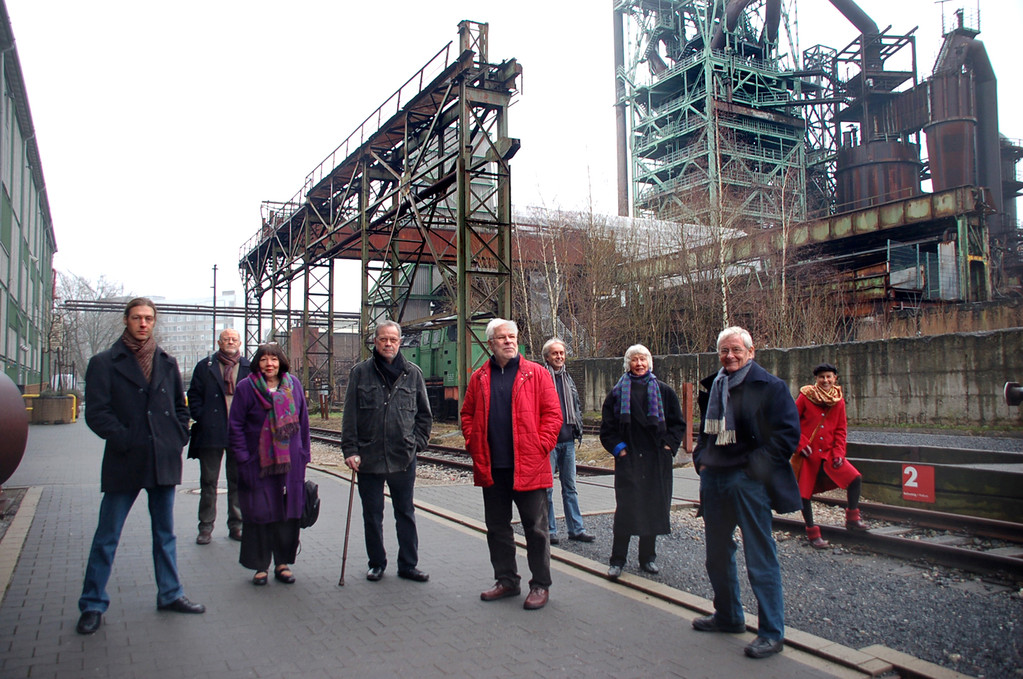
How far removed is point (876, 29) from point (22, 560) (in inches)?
2428

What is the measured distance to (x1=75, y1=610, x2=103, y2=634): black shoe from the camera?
430cm

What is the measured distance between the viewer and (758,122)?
5853 cm

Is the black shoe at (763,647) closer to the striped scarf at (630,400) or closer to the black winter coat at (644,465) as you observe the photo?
the black winter coat at (644,465)

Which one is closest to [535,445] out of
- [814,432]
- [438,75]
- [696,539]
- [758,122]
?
[696,539]

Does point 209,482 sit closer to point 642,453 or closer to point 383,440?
point 383,440

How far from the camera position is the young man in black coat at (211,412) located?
6.85 metres

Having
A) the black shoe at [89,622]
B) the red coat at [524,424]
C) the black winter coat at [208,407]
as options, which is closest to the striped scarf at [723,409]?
the red coat at [524,424]

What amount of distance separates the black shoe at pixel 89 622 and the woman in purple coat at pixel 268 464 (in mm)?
1159

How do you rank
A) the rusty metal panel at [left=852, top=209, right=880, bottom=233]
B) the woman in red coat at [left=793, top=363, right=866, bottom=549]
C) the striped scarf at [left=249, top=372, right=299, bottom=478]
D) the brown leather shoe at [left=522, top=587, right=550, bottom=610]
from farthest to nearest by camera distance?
the rusty metal panel at [left=852, top=209, right=880, bottom=233] → the woman in red coat at [left=793, top=363, right=866, bottom=549] → the striped scarf at [left=249, top=372, right=299, bottom=478] → the brown leather shoe at [left=522, top=587, right=550, bottom=610]

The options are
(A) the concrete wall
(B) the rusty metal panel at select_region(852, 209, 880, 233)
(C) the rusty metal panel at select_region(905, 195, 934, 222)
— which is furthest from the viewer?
(B) the rusty metal panel at select_region(852, 209, 880, 233)

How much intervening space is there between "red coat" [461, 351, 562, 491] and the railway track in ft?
11.6

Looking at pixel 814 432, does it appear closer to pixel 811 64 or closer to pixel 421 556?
pixel 421 556

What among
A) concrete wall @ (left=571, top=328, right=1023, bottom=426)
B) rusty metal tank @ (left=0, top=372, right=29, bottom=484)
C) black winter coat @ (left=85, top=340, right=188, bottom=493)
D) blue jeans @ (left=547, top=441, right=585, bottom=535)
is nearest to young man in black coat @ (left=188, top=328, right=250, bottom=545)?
rusty metal tank @ (left=0, top=372, right=29, bottom=484)

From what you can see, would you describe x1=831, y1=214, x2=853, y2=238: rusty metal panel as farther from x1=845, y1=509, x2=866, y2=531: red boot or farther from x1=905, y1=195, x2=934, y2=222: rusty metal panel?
x1=845, y1=509, x2=866, y2=531: red boot
